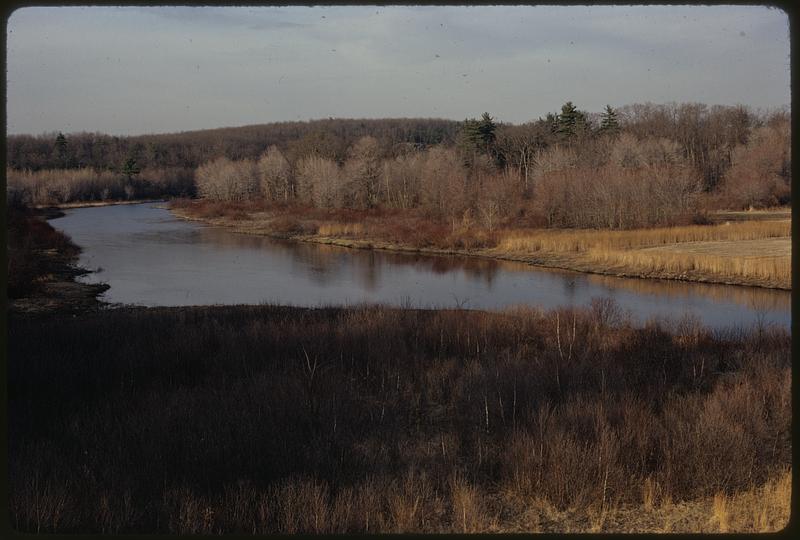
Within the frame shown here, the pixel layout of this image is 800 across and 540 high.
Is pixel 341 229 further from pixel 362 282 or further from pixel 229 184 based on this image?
pixel 229 184

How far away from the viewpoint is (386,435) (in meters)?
5.60

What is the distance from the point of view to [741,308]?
1482cm

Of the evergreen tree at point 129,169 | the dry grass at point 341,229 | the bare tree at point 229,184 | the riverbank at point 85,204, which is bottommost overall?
the dry grass at point 341,229

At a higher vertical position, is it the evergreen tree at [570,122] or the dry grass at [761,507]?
the evergreen tree at [570,122]

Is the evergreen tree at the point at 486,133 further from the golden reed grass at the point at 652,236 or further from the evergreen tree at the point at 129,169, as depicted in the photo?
the evergreen tree at the point at 129,169

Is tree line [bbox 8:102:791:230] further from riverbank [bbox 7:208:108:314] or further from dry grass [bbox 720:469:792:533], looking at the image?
dry grass [bbox 720:469:792:533]

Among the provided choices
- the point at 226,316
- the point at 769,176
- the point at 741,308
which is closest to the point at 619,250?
the point at 741,308

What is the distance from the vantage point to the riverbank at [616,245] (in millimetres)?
18344

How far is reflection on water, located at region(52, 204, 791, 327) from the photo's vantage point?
15.6 meters

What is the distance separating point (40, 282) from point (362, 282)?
852cm

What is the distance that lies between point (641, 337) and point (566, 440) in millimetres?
4890

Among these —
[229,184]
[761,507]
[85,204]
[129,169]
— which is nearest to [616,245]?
[761,507]

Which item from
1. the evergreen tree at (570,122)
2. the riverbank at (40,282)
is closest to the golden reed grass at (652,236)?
the evergreen tree at (570,122)

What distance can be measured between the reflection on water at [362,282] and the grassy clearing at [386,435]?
6499 millimetres
